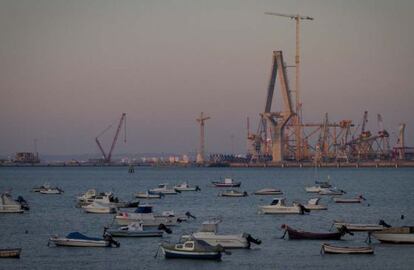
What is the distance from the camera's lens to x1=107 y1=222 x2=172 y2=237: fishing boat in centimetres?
4331

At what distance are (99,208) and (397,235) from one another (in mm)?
23949

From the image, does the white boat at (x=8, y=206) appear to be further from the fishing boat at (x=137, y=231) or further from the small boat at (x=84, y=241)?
the small boat at (x=84, y=241)

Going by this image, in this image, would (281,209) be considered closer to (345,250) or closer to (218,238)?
(218,238)

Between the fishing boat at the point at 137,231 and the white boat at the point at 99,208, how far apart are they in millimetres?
14575

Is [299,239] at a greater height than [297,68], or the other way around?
[297,68]

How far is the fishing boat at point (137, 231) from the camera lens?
43.3 meters

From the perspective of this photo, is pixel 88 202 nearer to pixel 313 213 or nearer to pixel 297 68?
pixel 313 213

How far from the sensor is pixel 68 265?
117ft

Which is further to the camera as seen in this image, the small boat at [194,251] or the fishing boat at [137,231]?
the fishing boat at [137,231]

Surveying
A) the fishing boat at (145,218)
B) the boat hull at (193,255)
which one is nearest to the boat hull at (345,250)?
the boat hull at (193,255)

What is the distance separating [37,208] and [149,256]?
30.6 metres

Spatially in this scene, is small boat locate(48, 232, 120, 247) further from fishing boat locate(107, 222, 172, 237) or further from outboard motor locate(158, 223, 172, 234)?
outboard motor locate(158, 223, 172, 234)

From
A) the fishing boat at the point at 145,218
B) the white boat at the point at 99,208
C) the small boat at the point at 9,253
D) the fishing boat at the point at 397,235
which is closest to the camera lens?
the small boat at the point at 9,253

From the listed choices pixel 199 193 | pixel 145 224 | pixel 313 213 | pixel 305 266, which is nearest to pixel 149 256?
pixel 305 266
